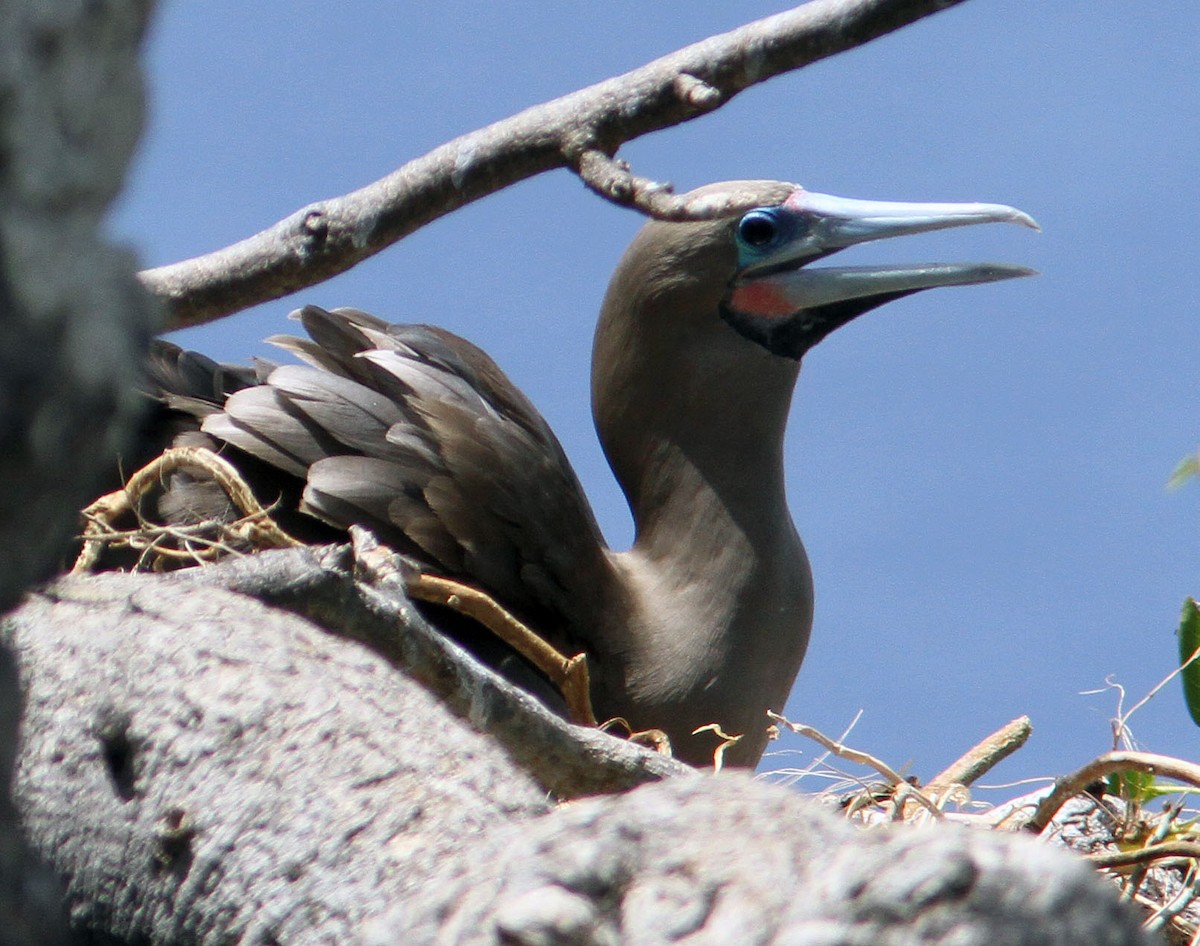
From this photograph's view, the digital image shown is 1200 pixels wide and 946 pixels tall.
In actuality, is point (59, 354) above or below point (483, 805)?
above

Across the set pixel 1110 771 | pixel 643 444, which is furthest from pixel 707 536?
pixel 1110 771

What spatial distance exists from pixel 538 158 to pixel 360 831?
1123 mm

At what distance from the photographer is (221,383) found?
321 cm

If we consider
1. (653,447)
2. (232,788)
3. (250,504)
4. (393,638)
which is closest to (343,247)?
(250,504)

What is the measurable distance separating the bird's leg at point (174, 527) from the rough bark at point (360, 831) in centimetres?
76

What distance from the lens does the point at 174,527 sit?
257cm

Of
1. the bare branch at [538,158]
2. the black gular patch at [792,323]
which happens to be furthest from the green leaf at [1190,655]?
the bare branch at [538,158]

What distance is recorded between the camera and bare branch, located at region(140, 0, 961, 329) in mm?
2176

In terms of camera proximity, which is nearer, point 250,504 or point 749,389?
point 250,504

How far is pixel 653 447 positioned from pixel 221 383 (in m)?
0.90

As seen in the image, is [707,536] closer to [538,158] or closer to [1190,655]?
[1190,655]

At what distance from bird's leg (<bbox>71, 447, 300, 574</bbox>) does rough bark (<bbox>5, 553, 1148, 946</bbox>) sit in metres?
0.76

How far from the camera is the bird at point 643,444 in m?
3.07

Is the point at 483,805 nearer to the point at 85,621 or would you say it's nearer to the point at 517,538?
the point at 85,621
